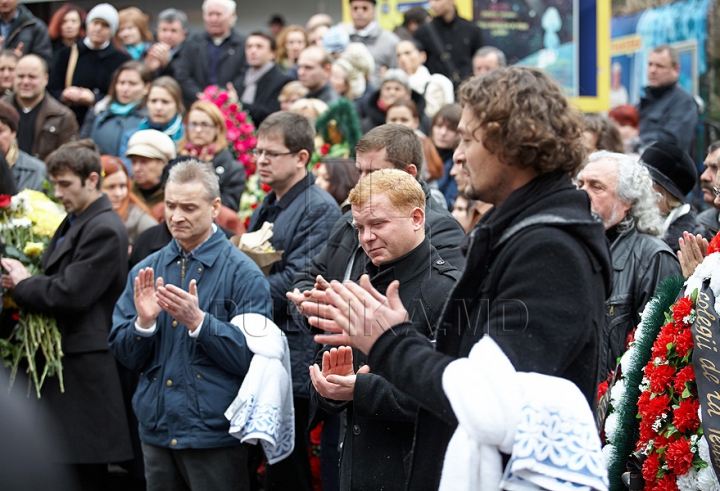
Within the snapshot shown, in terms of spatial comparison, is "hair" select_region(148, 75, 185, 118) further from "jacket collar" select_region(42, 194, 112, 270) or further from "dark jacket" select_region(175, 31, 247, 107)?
"jacket collar" select_region(42, 194, 112, 270)

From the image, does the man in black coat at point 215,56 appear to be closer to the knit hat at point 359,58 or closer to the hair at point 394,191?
the knit hat at point 359,58

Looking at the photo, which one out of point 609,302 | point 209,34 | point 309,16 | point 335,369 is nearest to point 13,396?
point 335,369

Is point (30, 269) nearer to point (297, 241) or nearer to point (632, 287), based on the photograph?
point (297, 241)

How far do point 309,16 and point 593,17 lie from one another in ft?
18.7

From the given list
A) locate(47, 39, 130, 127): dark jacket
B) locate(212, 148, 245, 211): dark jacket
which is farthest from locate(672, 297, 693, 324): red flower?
locate(47, 39, 130, 127): dark jacket

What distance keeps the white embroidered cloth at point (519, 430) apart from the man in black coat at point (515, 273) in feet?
0.14

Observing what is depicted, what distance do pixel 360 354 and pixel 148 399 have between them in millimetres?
1514

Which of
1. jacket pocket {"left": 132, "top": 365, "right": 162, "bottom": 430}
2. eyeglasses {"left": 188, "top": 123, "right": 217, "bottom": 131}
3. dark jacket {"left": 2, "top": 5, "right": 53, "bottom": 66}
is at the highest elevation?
dark jacket {"left": 2, "top": 5, "right": 53, "bottom": 66}

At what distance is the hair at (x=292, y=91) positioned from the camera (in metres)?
8.76

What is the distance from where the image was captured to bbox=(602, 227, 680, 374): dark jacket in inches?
175

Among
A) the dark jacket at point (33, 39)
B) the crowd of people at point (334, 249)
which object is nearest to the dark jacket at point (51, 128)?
the crowd of people at point (334, 249)

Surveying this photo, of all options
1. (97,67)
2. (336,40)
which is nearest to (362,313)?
(336,40)

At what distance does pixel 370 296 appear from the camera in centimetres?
246

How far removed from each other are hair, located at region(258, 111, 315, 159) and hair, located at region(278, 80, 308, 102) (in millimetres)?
3089
